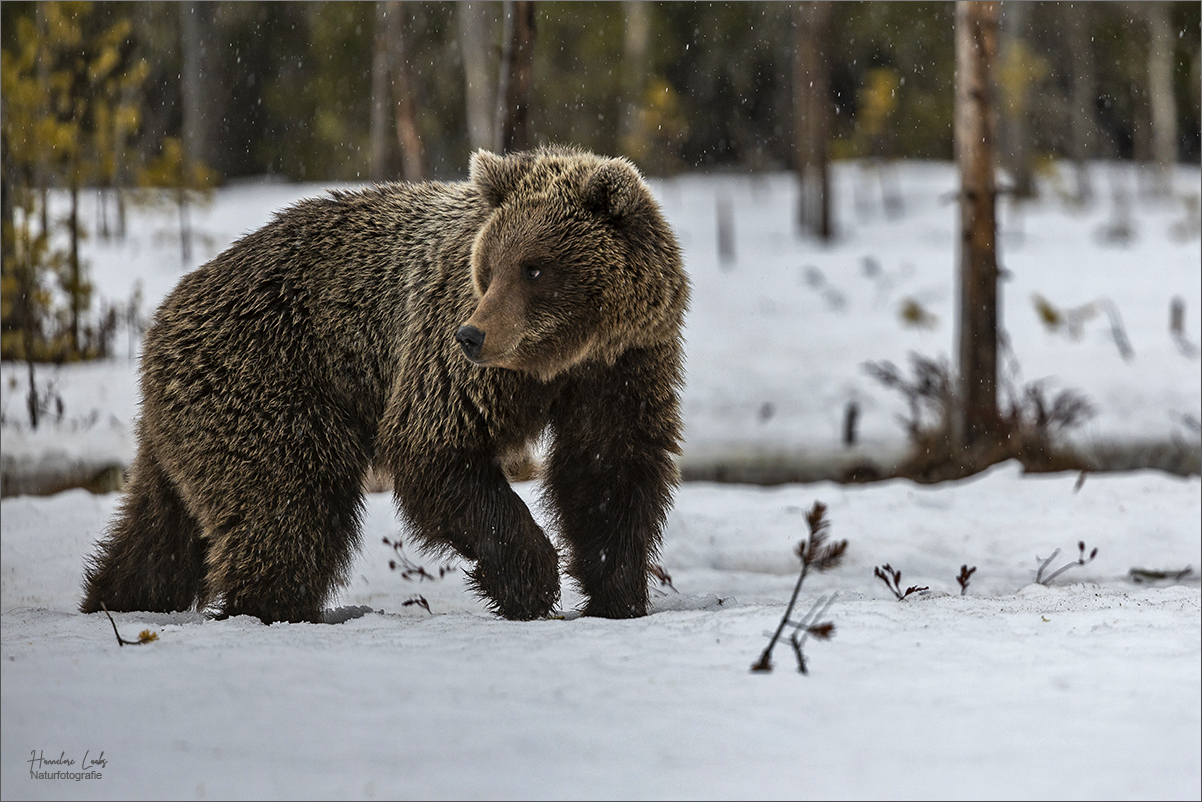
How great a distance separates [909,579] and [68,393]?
7675mm

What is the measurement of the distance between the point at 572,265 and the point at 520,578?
47.9 inches

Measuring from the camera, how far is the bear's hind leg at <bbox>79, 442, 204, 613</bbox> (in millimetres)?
4871

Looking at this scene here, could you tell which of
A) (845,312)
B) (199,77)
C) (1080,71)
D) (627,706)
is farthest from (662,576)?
(1080,71)

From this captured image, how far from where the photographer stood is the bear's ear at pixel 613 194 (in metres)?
4.20

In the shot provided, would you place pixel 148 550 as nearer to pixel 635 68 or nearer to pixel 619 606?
pixel 619 606

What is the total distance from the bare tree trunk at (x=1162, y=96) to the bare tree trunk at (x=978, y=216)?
18.2 metres

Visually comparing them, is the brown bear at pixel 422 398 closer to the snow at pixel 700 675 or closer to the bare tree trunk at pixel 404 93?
the snow at pixel 700 675

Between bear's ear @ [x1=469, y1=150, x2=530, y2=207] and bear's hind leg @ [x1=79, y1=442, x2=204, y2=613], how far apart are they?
183 cm

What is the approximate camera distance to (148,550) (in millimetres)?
4875

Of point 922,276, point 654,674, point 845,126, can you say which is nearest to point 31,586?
point 654,674

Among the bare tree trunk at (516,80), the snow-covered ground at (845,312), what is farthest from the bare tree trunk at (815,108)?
the bare tree trunk at (516,80)


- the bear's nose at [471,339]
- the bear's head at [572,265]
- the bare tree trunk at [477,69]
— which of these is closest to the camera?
the bear's nose at [471,339]

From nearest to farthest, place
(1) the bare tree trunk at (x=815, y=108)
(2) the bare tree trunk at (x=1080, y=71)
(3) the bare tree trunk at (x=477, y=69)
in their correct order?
(1) the bare tree trunk at (x=815, y=108) < (3) the bare tree trunk at (x=477, y=69) < (2) the bare tree trunk at (x=1080, y=71)

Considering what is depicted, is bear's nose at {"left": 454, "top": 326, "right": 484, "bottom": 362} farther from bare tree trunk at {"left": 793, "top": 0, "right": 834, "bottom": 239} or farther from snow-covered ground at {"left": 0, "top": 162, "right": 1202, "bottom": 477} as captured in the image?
bare tree trunk at {"left": 793, "top": 0, "right": 834, "bottom": 239}
